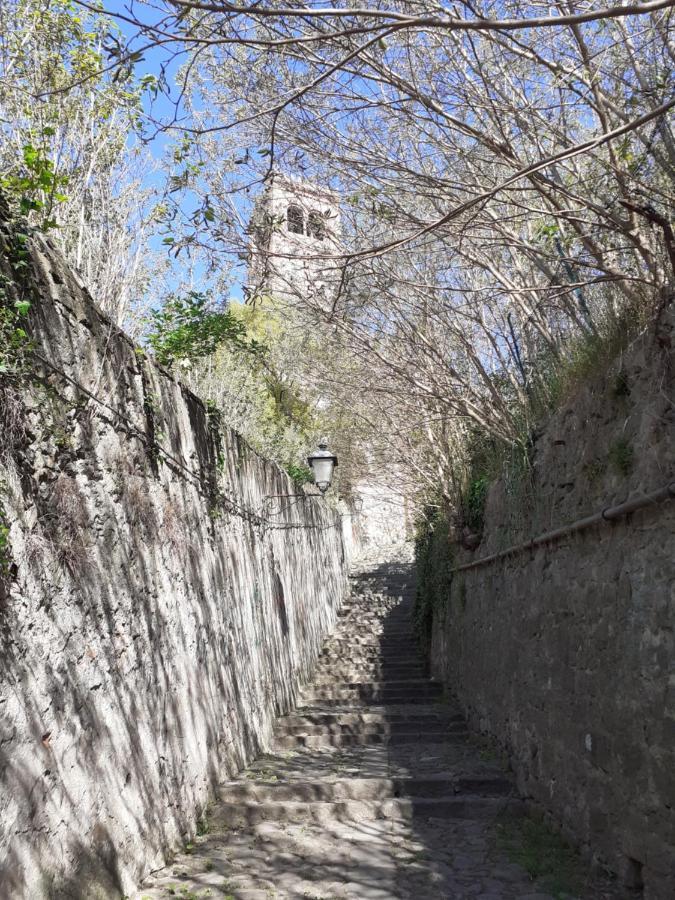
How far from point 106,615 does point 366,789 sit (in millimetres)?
2914

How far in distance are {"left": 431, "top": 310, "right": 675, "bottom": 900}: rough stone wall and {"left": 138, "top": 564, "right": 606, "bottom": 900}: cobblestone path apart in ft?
1.54

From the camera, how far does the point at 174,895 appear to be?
12.1 feet

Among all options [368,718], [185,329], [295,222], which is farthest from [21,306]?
[368,718]

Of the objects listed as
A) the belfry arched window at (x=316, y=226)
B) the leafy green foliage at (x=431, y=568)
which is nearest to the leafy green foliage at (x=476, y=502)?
the leafy green foliage at (x=431, y=568)

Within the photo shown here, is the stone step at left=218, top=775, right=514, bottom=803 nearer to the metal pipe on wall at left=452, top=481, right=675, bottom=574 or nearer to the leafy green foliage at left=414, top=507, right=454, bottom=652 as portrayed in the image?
the metal pipe on wall at left=452, top=481, right=675, bottom=574

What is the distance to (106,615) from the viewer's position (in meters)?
3.68

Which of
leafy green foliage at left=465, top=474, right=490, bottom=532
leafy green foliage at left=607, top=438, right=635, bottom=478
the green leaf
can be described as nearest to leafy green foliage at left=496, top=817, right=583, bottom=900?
leafy green foliage at left=607, top=438, right=635, bottom=478

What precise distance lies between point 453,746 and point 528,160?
518cm

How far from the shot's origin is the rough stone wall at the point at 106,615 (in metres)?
2.86

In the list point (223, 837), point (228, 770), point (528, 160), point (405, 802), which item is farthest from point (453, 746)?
point (528, 160)

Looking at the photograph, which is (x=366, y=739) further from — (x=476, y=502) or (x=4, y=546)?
(x=4, y=546)

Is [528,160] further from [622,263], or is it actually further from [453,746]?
[453,746]

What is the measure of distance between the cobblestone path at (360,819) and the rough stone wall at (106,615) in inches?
11.4

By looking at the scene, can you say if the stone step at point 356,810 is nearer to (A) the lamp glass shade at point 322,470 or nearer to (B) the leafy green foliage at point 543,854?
(B) the leafy green foliage at point 543,854
